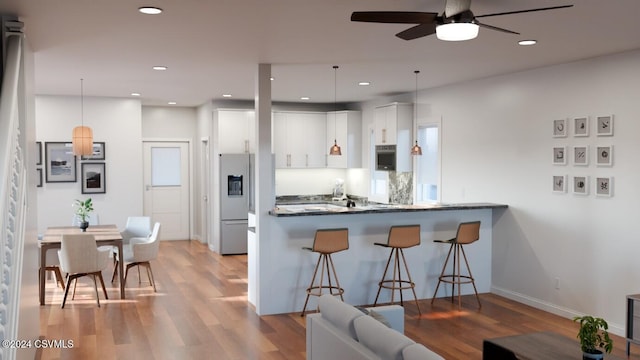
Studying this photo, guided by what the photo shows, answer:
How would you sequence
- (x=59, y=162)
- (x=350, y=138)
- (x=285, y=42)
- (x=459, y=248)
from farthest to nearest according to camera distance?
1. (x=350, y=138)
2. (x=59, y=162)
3. (x=459, y=248)
4. (x=285, y=42)

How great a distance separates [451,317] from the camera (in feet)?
20.4

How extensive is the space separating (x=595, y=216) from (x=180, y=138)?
8.00 m

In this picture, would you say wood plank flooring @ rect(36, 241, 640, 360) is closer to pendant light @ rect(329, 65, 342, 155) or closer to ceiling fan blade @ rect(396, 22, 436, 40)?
pendant light @ rect(329, 65, 342, 155)

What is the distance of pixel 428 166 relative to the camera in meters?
8.62

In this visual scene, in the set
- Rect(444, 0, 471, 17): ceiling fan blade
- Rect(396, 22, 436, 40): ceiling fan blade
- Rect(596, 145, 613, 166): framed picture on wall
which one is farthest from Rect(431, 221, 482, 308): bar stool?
Rect(444, 0, 471, 17): ceiling fan blade

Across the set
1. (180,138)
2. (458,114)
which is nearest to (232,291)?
(458,114)

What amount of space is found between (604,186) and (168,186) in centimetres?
824

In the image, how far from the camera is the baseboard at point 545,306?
575 cm

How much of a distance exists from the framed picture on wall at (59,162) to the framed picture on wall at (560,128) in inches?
284

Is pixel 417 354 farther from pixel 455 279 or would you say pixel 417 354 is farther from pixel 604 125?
pixel 455 279

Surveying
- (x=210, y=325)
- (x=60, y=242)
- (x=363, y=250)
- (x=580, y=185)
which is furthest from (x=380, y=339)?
→ (x=60, y=242)

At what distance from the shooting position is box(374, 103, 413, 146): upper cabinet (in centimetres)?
891

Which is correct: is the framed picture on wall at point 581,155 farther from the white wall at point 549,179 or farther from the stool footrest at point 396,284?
the stool footrest at point 396,284

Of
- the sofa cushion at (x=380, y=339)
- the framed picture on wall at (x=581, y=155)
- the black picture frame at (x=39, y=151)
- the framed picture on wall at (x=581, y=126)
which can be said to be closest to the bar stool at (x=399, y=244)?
the framed picture on wall at (x=581, y=155)
